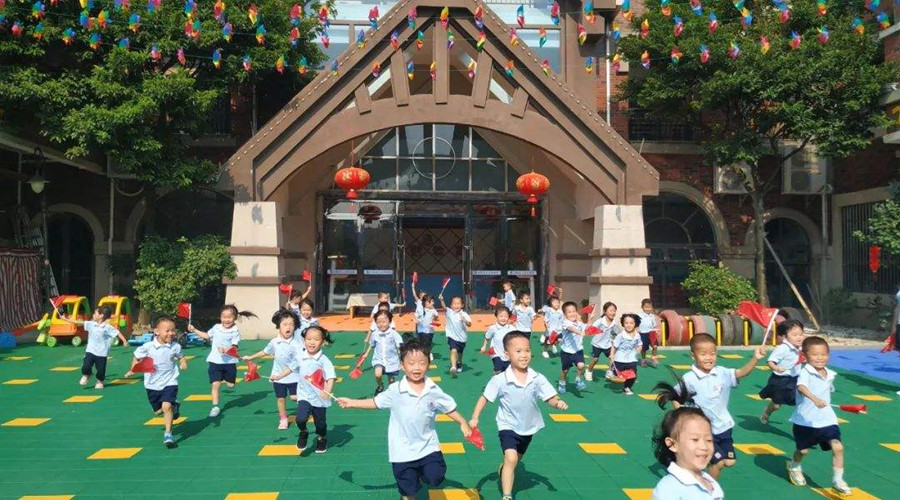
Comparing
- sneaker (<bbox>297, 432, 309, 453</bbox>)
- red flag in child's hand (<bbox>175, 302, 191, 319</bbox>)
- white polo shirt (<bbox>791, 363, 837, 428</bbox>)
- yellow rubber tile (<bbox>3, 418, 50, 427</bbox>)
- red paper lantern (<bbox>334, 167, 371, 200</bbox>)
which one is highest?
red paper lantern (<bbox>334, 167, 371, 200</bbox>)

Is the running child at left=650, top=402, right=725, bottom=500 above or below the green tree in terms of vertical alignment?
below

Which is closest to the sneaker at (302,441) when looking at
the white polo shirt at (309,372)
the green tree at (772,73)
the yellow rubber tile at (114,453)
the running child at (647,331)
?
the white polo shirt at (309,372)

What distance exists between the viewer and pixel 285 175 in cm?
1422

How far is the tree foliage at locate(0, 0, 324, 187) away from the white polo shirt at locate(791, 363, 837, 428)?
40.9 ft

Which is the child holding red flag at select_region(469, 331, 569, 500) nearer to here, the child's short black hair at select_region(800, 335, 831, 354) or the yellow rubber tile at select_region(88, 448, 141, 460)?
the child's short black hair at select_region(800, 335, 831, 354)

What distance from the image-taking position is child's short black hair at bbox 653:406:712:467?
2947 mm

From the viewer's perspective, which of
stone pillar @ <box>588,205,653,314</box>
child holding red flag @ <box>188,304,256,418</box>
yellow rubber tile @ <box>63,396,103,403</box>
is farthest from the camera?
stone pillar @ <box>588,205,653,314</box>

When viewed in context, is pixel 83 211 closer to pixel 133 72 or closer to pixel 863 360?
pixel 133 72

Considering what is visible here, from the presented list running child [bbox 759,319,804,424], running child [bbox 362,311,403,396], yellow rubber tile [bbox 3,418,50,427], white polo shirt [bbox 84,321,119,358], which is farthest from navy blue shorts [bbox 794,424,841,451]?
white polo shirt [bbox 84,321,119,358]

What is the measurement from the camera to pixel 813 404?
524cm

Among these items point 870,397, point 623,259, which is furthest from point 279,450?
point 623,259

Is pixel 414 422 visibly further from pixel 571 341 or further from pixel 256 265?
pixel 256 265

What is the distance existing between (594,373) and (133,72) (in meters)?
11.6

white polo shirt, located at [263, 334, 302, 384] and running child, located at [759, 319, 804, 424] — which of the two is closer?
running child, located at [759, 319, 804, 424]
